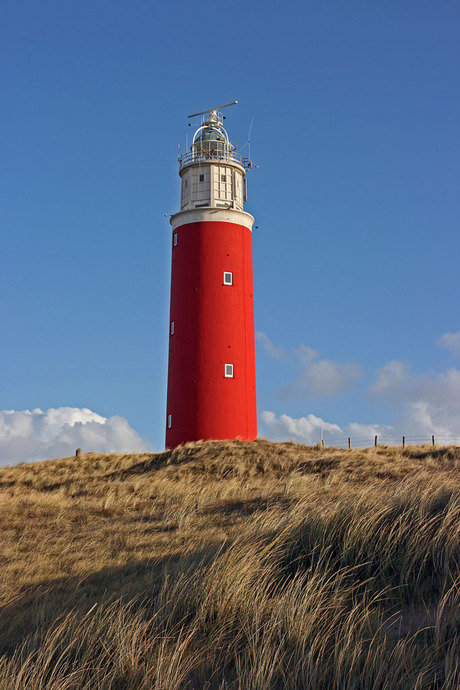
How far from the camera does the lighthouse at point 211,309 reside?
30.2 meters

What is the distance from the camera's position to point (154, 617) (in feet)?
23.0

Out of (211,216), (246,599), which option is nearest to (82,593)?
(246,599)

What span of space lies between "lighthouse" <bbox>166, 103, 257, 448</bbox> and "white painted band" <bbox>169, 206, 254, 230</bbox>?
0.15 feet

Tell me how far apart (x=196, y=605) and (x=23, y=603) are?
3.02 meters

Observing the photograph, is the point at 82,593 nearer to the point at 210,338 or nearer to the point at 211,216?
the point at 210,338

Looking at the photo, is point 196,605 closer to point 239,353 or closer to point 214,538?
point 214,538

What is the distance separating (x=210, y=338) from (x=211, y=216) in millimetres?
5925

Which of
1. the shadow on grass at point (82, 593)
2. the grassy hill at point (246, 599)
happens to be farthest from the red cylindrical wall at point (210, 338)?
the shadow on grass at point (82, 593)

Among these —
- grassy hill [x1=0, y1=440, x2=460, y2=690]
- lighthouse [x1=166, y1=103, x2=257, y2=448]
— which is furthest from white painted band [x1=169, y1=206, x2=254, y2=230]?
grassy hill [x1=0, y1=440, x2=460, y2=690]

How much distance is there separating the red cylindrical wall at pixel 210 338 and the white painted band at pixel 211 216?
193 millimetres

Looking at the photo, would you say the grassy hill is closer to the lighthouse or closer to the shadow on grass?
the shadow on grass

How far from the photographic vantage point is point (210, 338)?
30.5 meters

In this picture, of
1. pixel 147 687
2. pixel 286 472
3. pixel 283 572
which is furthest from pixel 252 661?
pixel 286 472

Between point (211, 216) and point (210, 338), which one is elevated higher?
point (211, 216)
